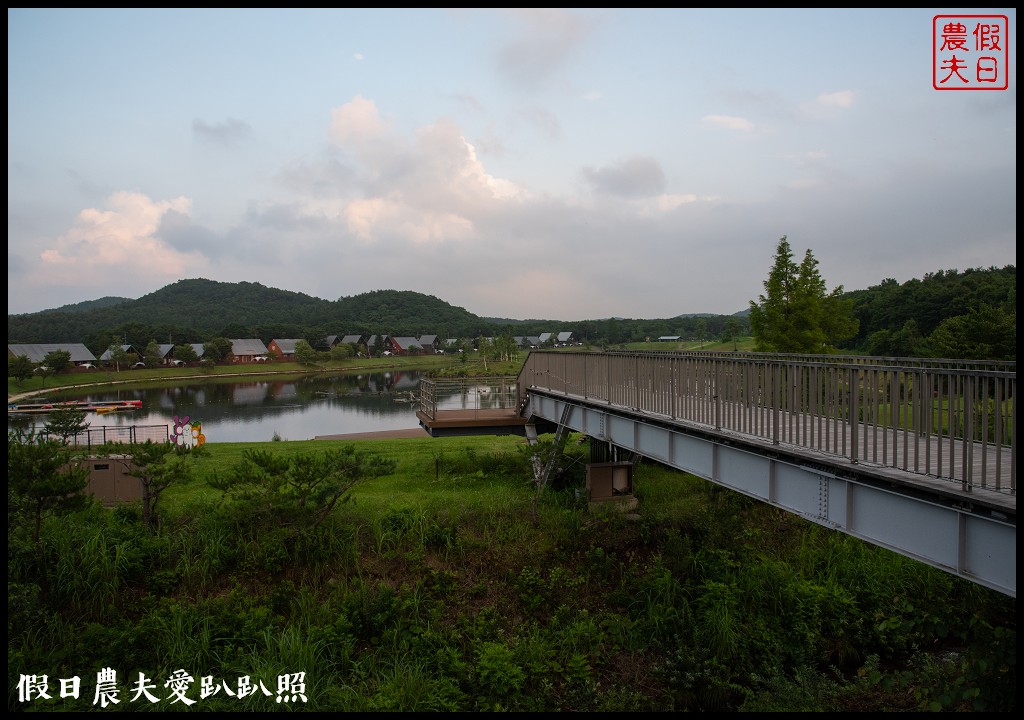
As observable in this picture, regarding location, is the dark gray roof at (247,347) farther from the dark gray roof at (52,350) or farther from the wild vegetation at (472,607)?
the wild vegetation at (472,607)

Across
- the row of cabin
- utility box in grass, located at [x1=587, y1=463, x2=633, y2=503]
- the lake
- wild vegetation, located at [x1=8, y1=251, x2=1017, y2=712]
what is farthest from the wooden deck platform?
the row of cabin

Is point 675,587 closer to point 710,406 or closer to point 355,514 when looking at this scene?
point 710,406

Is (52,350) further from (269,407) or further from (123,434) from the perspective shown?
(123,434)

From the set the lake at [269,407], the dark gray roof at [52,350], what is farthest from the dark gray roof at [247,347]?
the lake at [269,407]

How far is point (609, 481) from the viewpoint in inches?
610

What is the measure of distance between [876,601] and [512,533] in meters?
6.94

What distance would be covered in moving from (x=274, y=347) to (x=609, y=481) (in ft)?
352

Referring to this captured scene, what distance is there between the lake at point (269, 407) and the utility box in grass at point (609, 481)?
841 cm

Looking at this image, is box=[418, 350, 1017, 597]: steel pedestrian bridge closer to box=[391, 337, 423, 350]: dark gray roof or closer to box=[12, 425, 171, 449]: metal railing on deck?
box=[12, 425, 171, 449]: metal railing on deck

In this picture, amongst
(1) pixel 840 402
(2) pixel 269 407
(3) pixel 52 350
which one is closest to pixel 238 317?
(3) pixel 52 350

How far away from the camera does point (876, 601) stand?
11375 mm

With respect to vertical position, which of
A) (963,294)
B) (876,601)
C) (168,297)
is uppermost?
(168,297)

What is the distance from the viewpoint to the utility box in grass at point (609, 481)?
15.2 meters

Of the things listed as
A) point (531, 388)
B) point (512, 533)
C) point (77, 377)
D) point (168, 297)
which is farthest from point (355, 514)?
point (168, 297)
